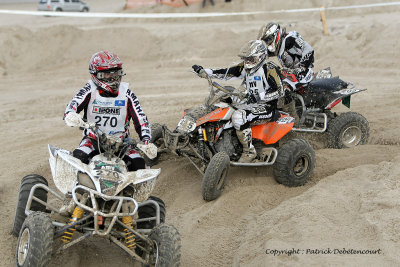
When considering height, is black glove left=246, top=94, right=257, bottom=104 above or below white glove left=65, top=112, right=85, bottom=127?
below

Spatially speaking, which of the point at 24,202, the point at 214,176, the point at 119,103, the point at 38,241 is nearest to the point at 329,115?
the point at 214,176

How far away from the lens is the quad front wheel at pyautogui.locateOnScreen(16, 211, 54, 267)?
4.28 m

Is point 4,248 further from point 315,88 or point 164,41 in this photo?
point 164,41

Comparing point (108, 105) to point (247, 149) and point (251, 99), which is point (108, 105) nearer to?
point (247, 149)

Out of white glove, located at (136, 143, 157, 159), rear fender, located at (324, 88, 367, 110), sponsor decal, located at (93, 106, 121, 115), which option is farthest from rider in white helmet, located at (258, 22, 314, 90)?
white glove, located at (136, 143, 157, 159)

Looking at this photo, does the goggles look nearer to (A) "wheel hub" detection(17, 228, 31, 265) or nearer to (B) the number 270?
(B) the number 270

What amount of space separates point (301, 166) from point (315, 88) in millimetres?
2115

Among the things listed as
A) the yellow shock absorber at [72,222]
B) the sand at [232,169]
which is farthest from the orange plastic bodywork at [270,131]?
the yellow shock absorber at [72,222]

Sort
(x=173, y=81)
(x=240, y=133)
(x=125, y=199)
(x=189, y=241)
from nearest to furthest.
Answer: (x=125, y=199)
(x=189, y=241)
(x=240, y=133)
(x=173, y=81)

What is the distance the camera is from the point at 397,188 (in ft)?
19.5

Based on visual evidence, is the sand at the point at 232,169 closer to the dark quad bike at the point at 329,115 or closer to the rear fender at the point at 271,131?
the dark quad bike at the point at 329,115

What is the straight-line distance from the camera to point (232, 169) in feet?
26.1

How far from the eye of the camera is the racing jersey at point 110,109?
597cm

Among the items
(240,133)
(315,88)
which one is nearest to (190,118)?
(240,133)
